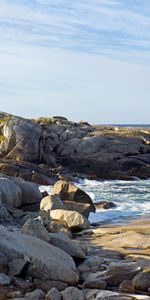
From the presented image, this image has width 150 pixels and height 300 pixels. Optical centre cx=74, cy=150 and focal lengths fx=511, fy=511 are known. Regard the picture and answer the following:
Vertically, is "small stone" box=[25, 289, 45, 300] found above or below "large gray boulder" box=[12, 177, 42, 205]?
above

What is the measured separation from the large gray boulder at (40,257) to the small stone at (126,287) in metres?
1.05

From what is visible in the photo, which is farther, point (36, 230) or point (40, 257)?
point (36, 230)

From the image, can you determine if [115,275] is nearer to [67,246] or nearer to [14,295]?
[67,246]

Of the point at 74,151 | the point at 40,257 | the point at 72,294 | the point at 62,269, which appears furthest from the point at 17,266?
the point at 74,151

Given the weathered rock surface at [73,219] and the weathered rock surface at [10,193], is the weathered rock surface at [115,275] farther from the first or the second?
the weathered rock surface at [10,193]

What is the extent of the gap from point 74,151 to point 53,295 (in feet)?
137

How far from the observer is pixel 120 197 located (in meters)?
33.2

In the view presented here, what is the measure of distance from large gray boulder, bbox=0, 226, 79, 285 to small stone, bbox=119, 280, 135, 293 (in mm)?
1048

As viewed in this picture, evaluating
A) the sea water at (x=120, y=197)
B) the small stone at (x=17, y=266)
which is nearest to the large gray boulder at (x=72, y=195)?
the sea water at (x=120, y=197)

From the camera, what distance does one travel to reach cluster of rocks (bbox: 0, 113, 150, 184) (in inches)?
1834

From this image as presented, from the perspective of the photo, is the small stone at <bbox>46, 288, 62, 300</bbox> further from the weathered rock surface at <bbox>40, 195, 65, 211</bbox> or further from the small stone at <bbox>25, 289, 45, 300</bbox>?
the weathered rock surface at <bbox>40, 195, 65, 211</bbox>

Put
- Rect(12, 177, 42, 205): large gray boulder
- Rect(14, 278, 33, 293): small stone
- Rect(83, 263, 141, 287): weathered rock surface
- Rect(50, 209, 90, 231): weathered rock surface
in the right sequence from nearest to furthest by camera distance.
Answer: Rect(14, 278, 33, 293): small stone → Rect(83, 263, 141, 287): weathered rock surface → Rect(50, 209, 90, 231): weathered rock surface → Rect(12, 177, 42, 205): large gray boulder

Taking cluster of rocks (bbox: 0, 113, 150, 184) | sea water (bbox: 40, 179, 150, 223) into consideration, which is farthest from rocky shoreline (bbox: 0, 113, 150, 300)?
sea water (bbox: 40, 179, 150, 223)

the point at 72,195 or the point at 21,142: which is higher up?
the point at 21,142
